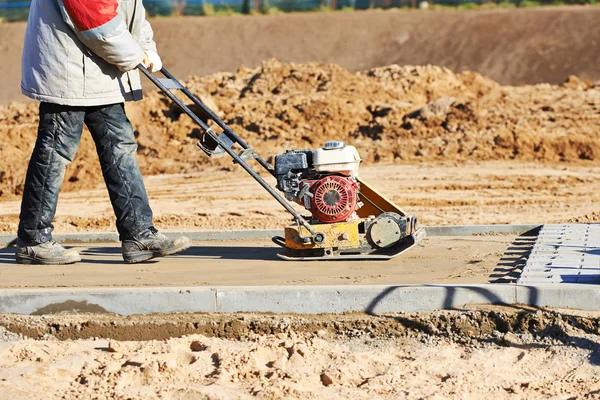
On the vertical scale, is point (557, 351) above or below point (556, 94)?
below

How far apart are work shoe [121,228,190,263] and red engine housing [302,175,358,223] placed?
1.12 m

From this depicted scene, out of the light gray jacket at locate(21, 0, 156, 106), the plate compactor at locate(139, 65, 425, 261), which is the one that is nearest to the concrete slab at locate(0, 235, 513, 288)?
the plate compactor at locate(139, 65, 425, 261)

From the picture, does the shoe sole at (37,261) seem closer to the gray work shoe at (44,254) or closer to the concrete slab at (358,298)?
the gray work shoe at (44,254)

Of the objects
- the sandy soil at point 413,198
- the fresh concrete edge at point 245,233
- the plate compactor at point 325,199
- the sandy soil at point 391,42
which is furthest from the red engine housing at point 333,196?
the sandy soil at point 391,42

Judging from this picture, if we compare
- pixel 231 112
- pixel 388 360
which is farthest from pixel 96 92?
pixel 231 112

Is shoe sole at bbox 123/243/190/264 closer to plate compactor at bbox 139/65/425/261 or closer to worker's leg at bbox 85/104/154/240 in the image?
worker's leg at bbox 85/104/154/240

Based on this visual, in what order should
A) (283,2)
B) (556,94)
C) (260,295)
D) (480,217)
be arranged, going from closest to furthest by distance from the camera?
(260,295)
(480,217)
(556,94)
(283,2)

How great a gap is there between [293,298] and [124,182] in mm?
1725

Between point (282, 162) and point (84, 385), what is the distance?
2160 millimetres

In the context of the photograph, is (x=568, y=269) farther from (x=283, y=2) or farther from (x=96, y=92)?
(x=283, y=2)

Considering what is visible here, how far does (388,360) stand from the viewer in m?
4.68

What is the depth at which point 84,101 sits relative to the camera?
19.4 ft

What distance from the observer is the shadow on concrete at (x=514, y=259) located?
18.1ft

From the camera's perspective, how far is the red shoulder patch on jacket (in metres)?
5.64
